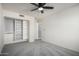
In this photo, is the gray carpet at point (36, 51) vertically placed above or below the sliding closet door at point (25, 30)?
below

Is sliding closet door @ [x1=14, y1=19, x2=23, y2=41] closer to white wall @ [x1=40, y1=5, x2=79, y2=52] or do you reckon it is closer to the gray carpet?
the gray carpet

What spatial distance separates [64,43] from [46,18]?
108 inches

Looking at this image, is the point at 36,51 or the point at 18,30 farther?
the point at 18,30

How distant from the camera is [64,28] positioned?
3801 mm

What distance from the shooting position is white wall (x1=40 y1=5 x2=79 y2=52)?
3228 millimetres

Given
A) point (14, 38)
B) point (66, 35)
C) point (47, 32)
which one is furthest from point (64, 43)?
point (14, 38)

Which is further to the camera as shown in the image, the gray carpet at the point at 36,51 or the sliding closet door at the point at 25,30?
the sliding closet door at the point at 25,30

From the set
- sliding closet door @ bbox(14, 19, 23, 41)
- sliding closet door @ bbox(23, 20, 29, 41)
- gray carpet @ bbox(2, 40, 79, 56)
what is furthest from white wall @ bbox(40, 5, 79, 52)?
sliding closet door @ bbox(14, 19, 23, 41)

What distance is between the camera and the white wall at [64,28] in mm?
3228

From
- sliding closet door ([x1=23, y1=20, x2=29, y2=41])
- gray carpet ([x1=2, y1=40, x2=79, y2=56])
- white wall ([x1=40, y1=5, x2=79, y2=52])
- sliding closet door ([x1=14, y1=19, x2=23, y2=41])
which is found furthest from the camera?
sliding closet door ([x1=23, y1=20, x2=29, y2=41])

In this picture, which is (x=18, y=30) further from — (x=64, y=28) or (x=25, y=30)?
(x=64, y=28)

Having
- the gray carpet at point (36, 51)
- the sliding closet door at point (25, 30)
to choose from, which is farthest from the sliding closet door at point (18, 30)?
the gray carpet at point (36, 51)

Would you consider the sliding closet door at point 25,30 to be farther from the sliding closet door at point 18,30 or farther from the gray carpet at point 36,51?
the gray carpet at point 36,51

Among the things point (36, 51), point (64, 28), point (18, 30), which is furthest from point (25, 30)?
point (64, 28)
